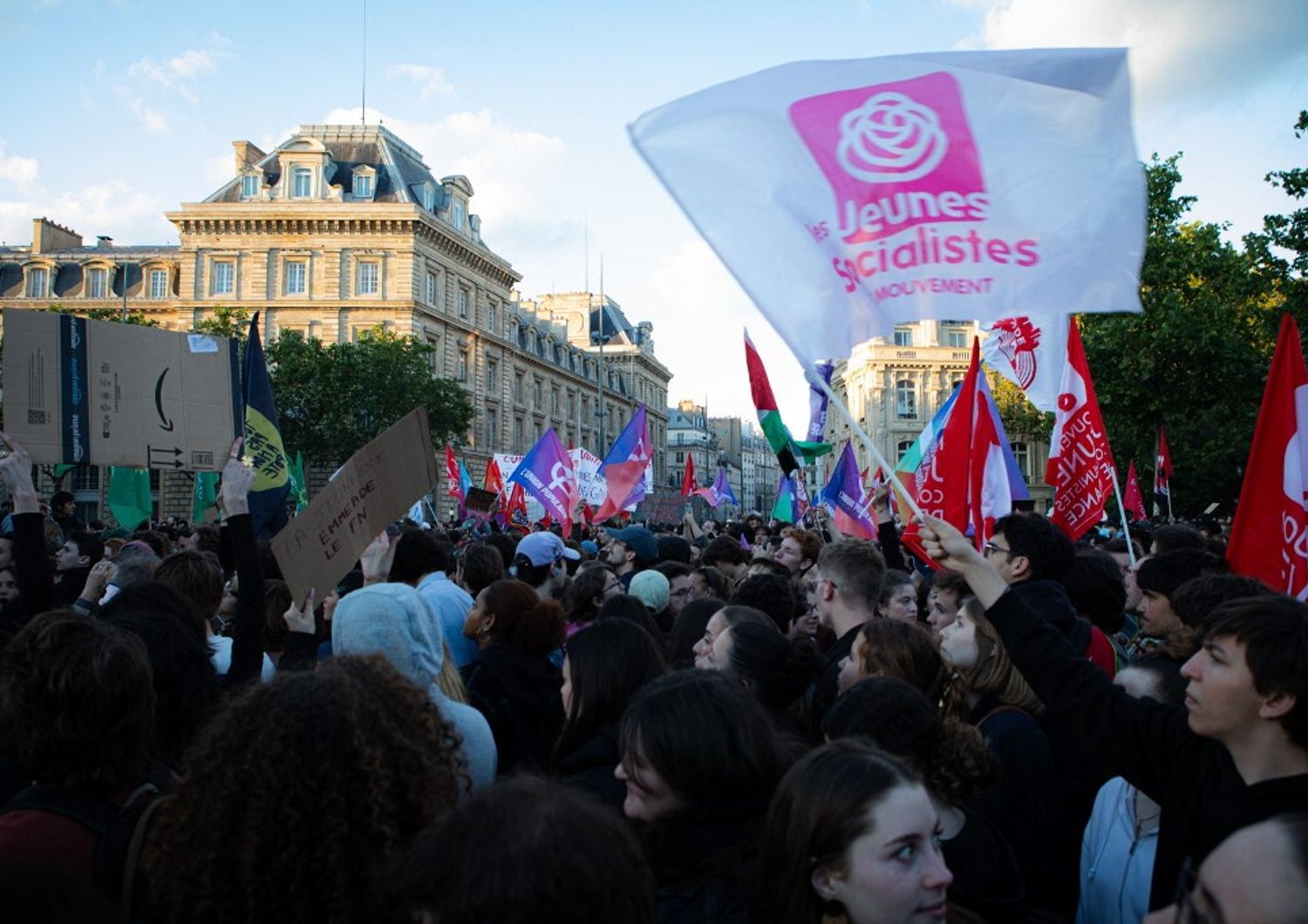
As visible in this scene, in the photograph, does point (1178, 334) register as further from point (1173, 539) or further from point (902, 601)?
point (902, 601)

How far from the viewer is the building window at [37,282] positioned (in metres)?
57.4

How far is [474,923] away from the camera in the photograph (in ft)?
4.76

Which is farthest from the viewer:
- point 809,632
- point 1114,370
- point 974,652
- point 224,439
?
point 1114,370

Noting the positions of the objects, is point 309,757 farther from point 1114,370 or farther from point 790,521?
point 1114,370

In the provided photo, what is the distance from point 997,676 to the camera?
3812mm

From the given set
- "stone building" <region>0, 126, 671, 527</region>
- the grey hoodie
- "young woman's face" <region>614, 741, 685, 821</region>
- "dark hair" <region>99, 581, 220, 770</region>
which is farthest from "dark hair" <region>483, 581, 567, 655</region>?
"stone building" <region>0, 126, 671, 527</region>

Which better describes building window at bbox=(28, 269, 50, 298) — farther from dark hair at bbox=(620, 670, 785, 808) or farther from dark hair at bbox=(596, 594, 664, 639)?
dark hair at bbox=(620, 670, 785, 808)

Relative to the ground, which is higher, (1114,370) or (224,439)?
(1114,370)

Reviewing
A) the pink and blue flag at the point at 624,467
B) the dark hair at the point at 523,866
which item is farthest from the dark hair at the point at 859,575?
the pink and blue flag at the point at 624,467

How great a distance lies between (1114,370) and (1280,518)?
28.7 metres

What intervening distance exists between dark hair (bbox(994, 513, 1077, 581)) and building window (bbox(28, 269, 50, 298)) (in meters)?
63.7

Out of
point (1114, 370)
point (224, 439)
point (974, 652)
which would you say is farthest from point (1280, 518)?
point (1114, 370)

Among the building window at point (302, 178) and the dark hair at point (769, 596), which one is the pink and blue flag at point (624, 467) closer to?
the dark hair at point (769, 596)

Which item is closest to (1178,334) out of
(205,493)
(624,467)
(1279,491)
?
(624,467)
